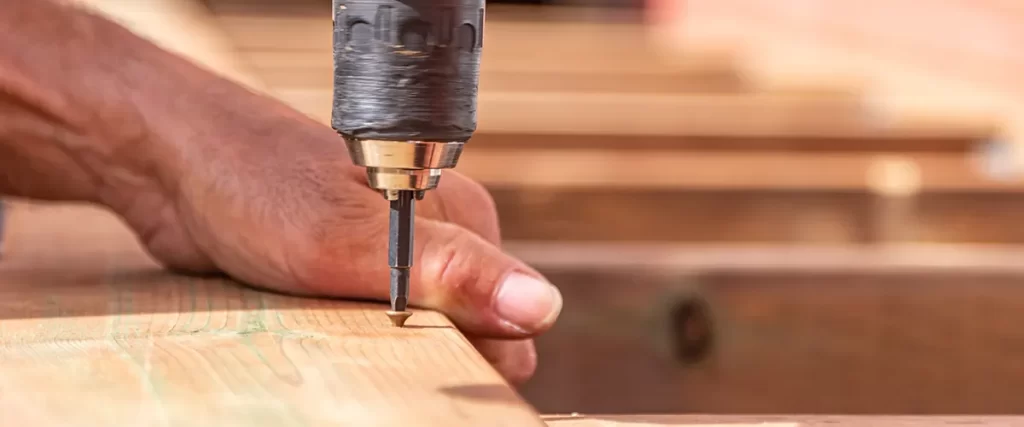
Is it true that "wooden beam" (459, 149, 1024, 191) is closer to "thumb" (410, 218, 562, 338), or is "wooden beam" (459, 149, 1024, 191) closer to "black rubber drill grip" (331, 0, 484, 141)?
"thumb" (410, 218, 562, 338)

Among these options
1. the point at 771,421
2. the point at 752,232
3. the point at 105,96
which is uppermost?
the point at 105,96

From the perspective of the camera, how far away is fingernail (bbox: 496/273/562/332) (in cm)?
78

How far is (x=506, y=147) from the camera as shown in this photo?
7.35ft

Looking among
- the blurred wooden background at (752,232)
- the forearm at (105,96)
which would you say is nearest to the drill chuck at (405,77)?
the forearm at (105,96)

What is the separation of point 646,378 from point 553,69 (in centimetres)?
221

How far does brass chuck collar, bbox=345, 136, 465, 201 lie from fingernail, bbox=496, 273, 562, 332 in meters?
0.16

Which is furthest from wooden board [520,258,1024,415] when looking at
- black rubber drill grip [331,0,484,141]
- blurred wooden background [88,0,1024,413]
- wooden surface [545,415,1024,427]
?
black rubber drill grip [331,0,484,141]

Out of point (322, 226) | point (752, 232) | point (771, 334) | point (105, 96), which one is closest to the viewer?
point (322, 226)

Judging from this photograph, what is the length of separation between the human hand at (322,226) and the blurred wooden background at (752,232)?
0.33 m

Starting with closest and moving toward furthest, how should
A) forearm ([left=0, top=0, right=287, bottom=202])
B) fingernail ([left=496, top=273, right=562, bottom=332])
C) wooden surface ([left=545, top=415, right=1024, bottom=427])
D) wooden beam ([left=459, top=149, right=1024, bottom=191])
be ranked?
wooden surface ([left=545, top=415, right=1024, bottom=427]) < fingernail ([left=496, top=273, right=562, bottom=332]) < forearm ([left=0, top=0, right=287, bottom=202]) < wooden beam ([left=459, top=149, right=1024, bottom=191])

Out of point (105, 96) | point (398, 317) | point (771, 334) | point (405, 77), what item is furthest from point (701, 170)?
point (405, 77)

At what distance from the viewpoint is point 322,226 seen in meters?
0.83

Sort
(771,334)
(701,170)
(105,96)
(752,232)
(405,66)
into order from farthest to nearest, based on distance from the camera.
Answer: (701,170) → (752,232) → (771,334) → (105,96) → (405,66)

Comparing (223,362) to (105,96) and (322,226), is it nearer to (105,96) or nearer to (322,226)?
(322,226)
